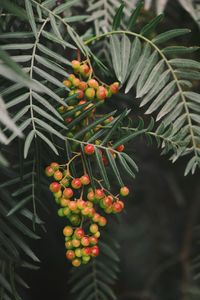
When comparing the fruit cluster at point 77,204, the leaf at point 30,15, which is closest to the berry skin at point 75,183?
the fruit cluster at point 77,204

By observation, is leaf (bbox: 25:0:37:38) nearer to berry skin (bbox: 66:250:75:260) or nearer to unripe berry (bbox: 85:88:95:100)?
unripe berry (bbox: 85:88:95:100)

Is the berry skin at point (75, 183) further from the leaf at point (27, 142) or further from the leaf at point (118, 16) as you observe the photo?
the leaf at point (118, 16)

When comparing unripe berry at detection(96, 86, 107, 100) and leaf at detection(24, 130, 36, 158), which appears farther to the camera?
unripe berry at detection(96, 86, 107, 100)

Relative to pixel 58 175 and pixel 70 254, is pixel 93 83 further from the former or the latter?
pixel 70 254

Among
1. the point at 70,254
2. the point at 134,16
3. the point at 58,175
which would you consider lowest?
the point at 70,254

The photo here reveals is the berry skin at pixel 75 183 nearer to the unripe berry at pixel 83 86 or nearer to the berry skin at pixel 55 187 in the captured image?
the berry skin at pixel 55 187

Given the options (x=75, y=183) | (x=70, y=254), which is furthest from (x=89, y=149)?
(x=70, y=254)

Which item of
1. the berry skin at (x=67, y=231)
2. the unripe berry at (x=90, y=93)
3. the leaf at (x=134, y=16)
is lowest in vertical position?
the berry skin at (x=67, y=231)

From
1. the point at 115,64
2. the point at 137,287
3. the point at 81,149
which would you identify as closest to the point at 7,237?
the point at 81,149

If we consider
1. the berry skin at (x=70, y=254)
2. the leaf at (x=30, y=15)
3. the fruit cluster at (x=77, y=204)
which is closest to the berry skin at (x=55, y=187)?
the fruit cluster at (x=77, y=204)

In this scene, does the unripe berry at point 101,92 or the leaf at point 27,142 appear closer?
the leaf at point 27,142

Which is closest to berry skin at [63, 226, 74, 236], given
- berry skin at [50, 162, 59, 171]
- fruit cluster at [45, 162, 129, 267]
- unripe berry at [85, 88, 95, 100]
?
fruit cluster at [45, 162, 129, 267]

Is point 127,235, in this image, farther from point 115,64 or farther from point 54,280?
point 115,64

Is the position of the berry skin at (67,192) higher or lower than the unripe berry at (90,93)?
lower
